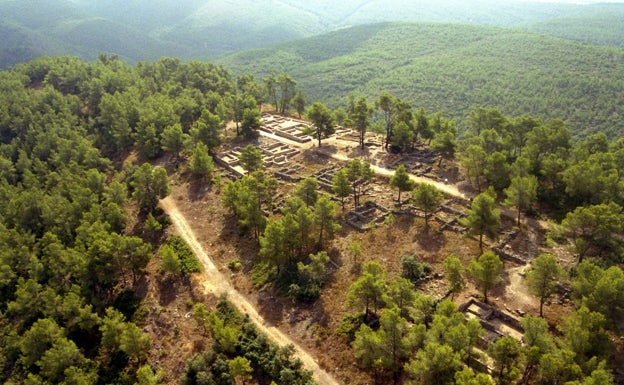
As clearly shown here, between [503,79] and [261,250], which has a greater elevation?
[261,250]

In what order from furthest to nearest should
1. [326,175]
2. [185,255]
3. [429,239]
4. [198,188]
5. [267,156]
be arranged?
[267,156], [198,188], [326,175], [185,255], [429,239]

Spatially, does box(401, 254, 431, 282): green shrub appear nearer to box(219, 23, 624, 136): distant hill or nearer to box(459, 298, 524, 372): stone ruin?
box(459, 298, 524, 372): stone ruin

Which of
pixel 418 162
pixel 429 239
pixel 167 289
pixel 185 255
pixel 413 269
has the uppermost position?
pixel 413 269

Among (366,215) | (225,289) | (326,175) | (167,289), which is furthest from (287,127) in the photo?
(167,289)

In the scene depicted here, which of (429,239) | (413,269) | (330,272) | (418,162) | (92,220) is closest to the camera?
(413,269)

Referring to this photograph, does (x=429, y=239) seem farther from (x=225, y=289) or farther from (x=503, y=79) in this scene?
(x=503, y=79)

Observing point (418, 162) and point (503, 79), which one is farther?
point (503, 79)

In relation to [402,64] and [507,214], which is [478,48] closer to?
[402,64]
